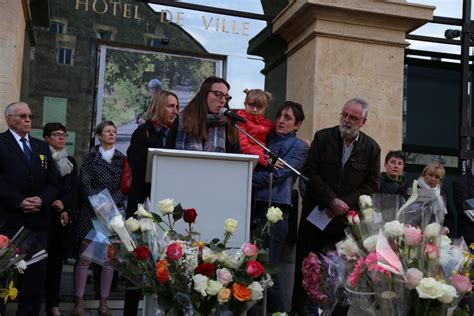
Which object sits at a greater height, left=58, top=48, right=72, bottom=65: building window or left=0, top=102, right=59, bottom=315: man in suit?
left=58, top=48, right=72, bottom=65: building window

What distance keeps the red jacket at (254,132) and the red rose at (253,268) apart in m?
2.26

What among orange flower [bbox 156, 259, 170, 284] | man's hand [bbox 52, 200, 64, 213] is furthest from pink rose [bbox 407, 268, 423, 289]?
man's hand [bbox 52, 200, 64, 213]

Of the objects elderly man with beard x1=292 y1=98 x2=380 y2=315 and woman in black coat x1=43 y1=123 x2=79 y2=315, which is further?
woman in black coat x1=43 y1=123 x2=79 y2=315

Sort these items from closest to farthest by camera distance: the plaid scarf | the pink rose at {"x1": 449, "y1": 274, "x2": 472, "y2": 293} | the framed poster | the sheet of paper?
1. the pink rose at {"x1": 449, "y1": 274, "x2": 472, "y2": 293}
2. the plaid scarf
3. the sheet of paper
4. the framed poster

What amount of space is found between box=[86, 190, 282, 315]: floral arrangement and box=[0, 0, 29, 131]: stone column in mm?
3797

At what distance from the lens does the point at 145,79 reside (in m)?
7.94

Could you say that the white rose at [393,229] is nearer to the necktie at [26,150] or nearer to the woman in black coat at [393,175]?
the necktie at [26,150]

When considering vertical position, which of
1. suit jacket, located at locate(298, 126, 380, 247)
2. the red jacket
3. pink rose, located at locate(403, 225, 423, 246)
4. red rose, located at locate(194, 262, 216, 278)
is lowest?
red rose, located at locate(194, 262, 216, 278)

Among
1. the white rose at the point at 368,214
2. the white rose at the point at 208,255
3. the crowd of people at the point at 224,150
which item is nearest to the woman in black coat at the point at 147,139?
the crowd of people at the point at 224,150

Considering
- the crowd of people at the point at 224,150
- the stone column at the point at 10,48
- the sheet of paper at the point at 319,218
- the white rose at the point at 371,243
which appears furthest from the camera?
the stone column at the point at 10,48

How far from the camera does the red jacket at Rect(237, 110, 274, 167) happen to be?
5.51 meters

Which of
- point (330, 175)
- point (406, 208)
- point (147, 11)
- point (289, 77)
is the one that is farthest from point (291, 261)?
point (406, 208)

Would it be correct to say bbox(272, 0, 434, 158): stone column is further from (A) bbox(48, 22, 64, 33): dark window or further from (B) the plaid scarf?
(B) the plaid scarf

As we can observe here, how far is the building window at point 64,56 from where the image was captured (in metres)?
7.62
